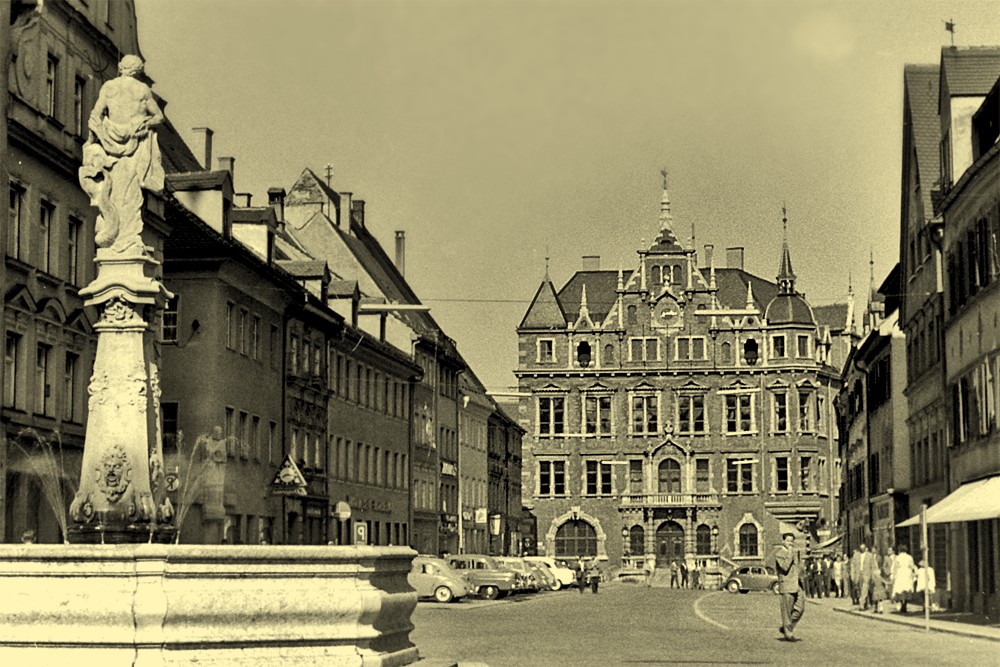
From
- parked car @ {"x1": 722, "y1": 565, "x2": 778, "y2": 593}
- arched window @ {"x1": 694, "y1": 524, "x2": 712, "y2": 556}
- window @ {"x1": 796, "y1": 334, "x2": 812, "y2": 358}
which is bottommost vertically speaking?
parked car @ {"x1": 722, "y1": 565, "x2": 778, "y2": 593}

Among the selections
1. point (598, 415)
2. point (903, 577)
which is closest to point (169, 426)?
point (903, 577)

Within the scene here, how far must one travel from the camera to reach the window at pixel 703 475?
121m

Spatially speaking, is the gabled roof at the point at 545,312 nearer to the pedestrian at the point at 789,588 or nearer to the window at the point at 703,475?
the window at the point at 703,475

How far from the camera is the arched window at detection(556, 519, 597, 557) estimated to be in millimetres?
121312

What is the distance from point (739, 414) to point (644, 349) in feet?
25.5

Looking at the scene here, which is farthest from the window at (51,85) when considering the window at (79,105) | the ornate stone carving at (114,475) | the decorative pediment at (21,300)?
the ornate stone carving at (114,475)

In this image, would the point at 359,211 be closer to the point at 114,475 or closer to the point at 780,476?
the point at 780,476

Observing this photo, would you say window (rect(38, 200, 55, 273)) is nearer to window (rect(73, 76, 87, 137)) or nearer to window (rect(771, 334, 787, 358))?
window (rect(73, 76, 87, 137))

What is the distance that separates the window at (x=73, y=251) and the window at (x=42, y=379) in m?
1.92

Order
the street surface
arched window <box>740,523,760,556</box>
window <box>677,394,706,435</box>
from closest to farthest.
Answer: the street surface, arched window <box>740,523,760,556</box>, window <box>677,394,706,435</box>

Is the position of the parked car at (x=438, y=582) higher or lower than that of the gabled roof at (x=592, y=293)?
lower

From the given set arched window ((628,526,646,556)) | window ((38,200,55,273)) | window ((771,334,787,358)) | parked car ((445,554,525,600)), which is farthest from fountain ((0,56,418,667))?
window ((771,334,787,358))

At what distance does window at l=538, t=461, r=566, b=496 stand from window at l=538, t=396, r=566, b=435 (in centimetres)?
219

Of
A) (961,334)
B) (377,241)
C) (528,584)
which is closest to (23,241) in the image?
(961,334)
